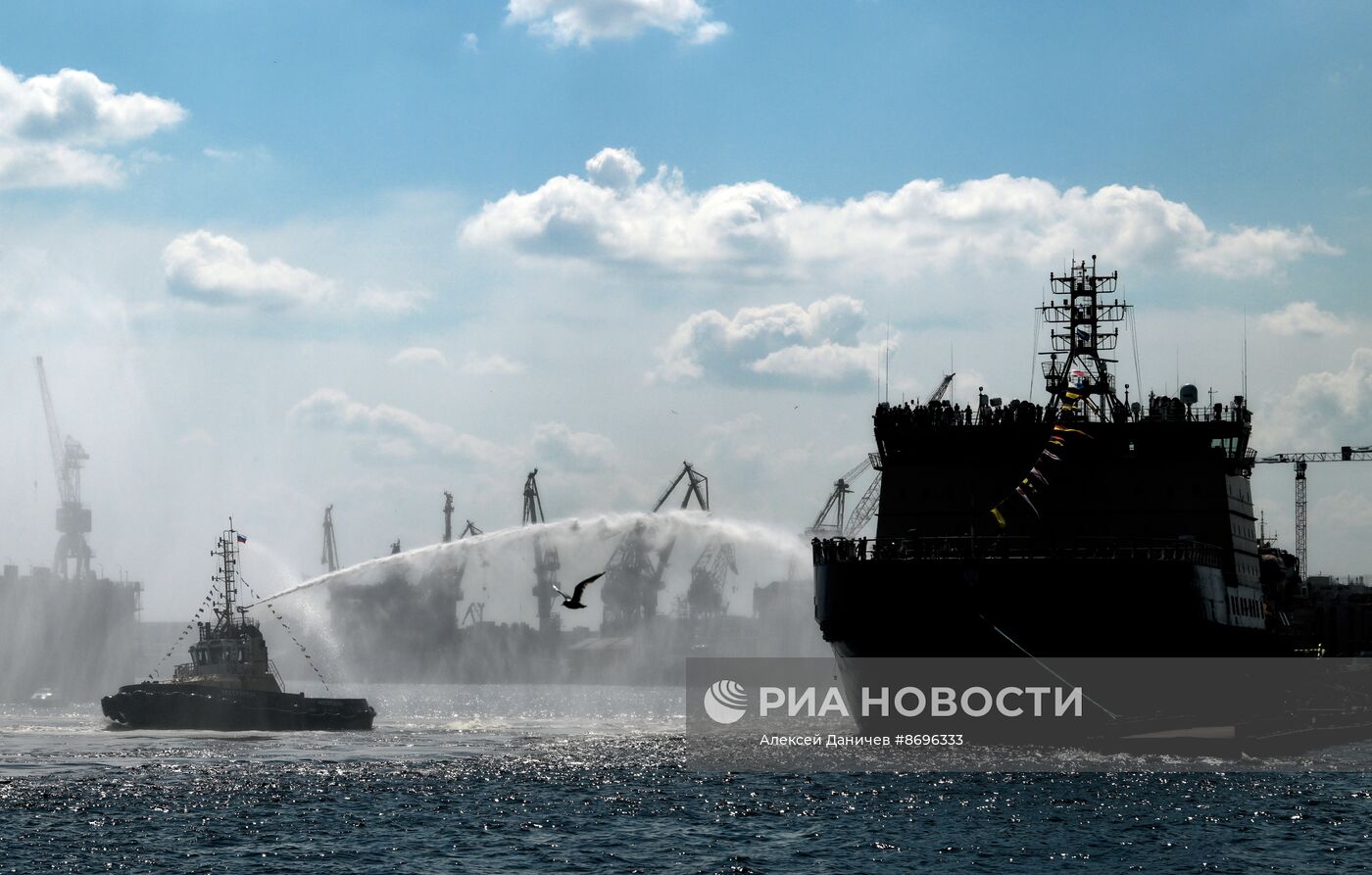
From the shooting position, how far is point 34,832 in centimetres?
4800

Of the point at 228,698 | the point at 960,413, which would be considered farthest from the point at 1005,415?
the point at 228,698

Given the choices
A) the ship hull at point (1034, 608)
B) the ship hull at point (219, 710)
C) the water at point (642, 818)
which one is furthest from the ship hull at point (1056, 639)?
the ship hull at point (219, 710)

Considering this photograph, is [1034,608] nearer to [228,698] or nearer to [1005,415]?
[1005,415]

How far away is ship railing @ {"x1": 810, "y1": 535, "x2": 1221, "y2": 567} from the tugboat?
45600mm

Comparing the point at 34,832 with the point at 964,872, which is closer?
the point at 964,872

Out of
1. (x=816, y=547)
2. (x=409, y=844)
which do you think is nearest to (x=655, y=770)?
(x=816, y=547)

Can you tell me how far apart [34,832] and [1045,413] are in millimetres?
41769

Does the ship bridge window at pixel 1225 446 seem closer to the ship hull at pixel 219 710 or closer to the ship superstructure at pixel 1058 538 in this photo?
the ship superstructure at pixel 1058 538

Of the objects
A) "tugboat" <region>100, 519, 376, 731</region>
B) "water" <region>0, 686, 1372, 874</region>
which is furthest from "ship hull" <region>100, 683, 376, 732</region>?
"water" <region>0, 686, 1372, 874</region>

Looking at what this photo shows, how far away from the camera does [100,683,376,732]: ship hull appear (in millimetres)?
97375

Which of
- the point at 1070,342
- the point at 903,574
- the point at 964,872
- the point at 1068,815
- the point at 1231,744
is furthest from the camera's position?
the point at 1070,342

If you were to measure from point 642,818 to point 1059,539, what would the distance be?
74.7 ft

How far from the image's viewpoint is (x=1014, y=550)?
2373 inches

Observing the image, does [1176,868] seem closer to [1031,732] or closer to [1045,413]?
[1031,732]
